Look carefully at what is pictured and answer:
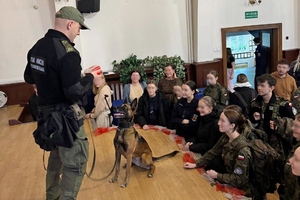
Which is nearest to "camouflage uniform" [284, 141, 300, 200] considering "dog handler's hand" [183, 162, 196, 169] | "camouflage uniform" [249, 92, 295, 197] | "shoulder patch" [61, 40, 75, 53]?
"camouflage uniform" [249, 92, 295, 197]

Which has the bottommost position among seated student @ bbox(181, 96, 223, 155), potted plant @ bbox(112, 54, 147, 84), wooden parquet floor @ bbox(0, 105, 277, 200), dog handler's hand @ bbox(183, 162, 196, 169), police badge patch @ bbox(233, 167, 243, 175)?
wooden parquet floor @ bbox(0, 105, 277, 200)

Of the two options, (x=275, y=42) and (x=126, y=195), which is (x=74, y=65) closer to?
(x=126, y=195)

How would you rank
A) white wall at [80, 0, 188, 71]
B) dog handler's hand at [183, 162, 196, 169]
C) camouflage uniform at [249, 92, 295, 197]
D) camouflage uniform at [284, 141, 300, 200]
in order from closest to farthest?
camouflage uniform at [284, 141, 300, 200] → camouflage uniform at [249, 92, 295, 197] → dog handler's hand at [183, 162, 196, 169] → white wall at [80, 0, 188, 71]

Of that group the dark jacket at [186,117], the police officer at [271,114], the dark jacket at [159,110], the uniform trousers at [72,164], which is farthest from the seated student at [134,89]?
the uniform trousers at [72,164]

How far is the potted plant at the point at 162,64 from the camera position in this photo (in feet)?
22.9

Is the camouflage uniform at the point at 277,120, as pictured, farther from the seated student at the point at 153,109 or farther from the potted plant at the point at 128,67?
the potted plant at the point at 128,67

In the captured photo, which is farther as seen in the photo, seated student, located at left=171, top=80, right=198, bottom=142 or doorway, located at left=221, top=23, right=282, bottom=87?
doorway, located at left=221, top=23, right=282, bottom=87

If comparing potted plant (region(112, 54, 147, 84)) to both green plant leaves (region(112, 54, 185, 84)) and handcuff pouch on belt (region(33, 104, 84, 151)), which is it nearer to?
green plant leaves (region(112, 54, 185, 84))

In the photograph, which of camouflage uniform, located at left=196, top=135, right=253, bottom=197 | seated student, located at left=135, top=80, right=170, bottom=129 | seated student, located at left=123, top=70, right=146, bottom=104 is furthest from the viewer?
seated student, located at left=123, top=70, right=146, bottom=104

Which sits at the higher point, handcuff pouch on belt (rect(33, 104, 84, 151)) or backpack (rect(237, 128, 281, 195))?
handcuff pouch on belt (rect(33, 104, 84, 151))

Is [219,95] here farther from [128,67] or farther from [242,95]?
[128,67]

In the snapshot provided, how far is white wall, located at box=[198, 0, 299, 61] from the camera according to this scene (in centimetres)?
732

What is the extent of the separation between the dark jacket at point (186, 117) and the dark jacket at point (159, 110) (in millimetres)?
406

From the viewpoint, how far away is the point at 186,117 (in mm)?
4055
